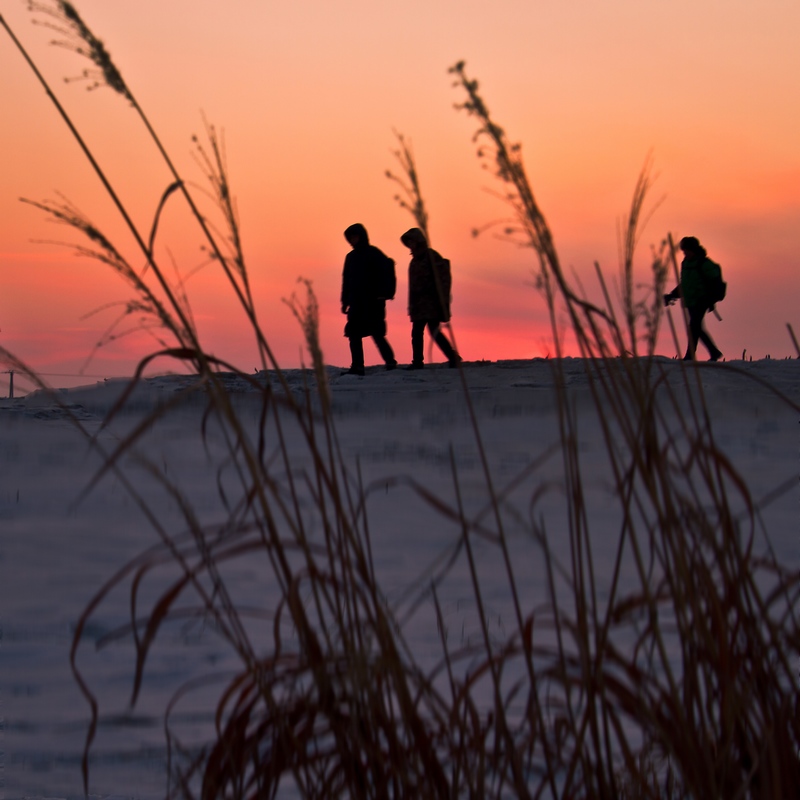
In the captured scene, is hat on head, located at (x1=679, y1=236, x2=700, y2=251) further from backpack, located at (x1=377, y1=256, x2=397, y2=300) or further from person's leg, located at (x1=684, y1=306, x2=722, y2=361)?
backpack, located at (x1=377, y1=256, x2=397, y2=300)

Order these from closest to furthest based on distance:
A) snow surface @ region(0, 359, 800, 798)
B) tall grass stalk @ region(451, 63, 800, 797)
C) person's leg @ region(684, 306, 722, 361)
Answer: tall grass stalk @ region(451, 63, 800, 797) < snow surface @ region(0, 359, 800, 798) < person's leg @ region(684, 306, 722, 361)

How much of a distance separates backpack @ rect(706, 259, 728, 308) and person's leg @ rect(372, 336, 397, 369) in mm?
2836

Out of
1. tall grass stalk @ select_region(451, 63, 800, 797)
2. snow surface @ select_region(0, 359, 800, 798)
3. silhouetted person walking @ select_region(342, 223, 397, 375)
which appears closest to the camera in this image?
tall grass stalk @ select_region(451, 63, 800, 797)

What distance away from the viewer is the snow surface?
2.00 metres

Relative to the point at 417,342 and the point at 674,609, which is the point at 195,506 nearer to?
the point at 674,609

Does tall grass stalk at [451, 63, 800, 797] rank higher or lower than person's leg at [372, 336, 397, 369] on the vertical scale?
lower

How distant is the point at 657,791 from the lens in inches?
48.9

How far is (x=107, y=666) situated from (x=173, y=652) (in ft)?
0.56

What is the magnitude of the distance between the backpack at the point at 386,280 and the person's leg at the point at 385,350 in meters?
0.41

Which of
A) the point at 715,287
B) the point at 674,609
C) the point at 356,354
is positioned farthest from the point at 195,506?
the point at 715,287

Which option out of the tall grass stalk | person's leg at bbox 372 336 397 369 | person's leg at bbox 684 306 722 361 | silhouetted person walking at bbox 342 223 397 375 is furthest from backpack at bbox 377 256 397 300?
the tall grass stalk

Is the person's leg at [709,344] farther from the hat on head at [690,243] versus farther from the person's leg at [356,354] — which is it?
the person's leg at [356,354]

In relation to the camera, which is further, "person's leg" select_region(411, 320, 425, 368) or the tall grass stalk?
"person's leg" select_region(411, 320, 425, 368)

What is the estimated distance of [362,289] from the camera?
9062mm
